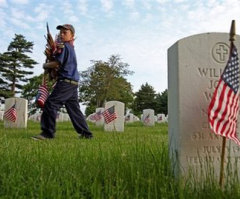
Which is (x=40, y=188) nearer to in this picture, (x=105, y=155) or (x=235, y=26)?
(x=105, y=155)

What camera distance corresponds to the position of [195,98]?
114 inches

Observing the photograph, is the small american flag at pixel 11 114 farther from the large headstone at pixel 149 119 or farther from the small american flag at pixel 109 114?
the large headstone at pixel 149 119

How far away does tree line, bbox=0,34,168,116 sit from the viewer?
45.5 meters

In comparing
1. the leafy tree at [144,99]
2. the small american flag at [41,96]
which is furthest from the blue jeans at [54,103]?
the leafy tree at [144,99]

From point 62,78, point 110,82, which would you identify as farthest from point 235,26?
point 110,82

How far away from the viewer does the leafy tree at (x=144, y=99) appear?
6356cm

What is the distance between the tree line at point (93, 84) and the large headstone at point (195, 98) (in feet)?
139

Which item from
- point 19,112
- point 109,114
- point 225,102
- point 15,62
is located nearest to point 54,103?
point 225,102

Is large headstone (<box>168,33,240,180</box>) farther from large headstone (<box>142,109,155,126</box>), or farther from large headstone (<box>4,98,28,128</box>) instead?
large headstone (<box>142,109,155,126</box>)

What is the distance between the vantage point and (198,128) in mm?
2898

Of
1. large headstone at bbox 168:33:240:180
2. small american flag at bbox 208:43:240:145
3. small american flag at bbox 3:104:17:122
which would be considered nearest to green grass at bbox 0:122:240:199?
large headstone at bbox 168:33:240:180

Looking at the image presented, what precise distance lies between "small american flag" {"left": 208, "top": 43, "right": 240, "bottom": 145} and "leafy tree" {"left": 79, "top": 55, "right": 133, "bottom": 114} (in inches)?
1949

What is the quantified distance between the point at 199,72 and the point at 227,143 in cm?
63

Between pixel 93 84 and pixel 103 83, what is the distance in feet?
4.83
